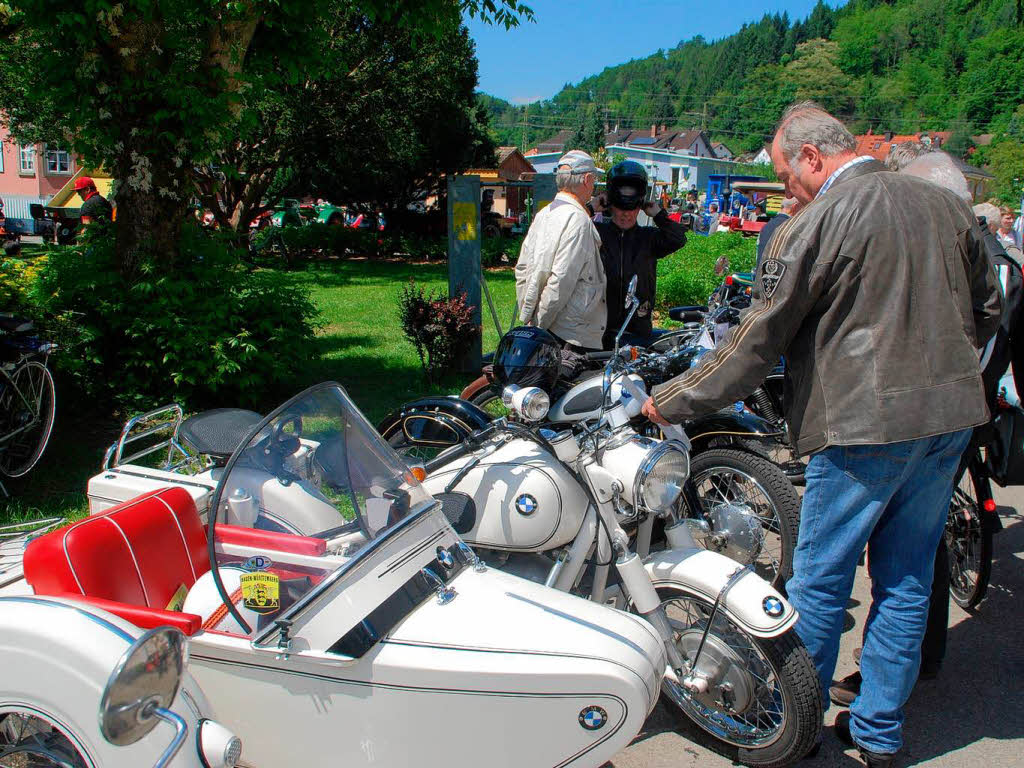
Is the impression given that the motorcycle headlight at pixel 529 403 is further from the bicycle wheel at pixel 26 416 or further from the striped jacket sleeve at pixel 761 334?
the bicycle wheel at pixel 26 416

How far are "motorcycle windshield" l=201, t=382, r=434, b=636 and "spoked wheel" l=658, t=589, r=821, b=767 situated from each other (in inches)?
42.4

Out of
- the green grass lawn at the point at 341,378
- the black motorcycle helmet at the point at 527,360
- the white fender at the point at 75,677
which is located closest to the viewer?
the white fender at the point at 75,677

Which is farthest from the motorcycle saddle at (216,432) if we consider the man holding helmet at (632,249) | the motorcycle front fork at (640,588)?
the man holding helmet at (632,249)

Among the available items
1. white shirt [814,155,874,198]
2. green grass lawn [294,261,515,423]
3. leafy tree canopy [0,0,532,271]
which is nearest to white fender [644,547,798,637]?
white shirt [814,155,874,198]

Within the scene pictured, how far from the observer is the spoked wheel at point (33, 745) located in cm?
193

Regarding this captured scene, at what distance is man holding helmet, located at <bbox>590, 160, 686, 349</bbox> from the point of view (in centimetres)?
553

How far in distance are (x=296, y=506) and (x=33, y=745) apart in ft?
2.79

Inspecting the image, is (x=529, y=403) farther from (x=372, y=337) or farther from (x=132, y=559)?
(x=372, y=337)

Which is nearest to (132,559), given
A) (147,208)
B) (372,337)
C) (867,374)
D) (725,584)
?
(725,584)

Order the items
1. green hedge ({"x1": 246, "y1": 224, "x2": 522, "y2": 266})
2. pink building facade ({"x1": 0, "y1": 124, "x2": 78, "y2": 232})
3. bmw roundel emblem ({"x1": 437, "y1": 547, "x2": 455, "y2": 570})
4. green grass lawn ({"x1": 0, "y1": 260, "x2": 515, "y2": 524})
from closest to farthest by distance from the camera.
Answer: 1. bmw roundel emblem ({"x1": 437, "y1": 547, "x2": 455, "y2": 570})
2. green grass lawn ({"x1": 0, "y1": 260, "x2": 515, "y2": 524})
3. green hedge ({"x1": 246, "y1": 224, "x2": 522, "y2": 266})
4. pink building facade ({"x1": 0, "y1": 124, "x2": 78, "y2": 232})

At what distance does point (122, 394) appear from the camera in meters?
6.00

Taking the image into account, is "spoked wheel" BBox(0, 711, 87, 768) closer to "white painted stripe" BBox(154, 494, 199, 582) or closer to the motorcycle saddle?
"white painted stripe" BBox(154, 494, 199, 582)

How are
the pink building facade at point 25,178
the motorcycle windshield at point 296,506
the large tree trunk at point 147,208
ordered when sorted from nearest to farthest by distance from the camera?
1. the motorcycle windshield at point 296,506
2. the large tree trunk at point 147,208
3. the pink building facade at point 25,178

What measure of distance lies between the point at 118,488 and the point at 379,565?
1.29 metres
